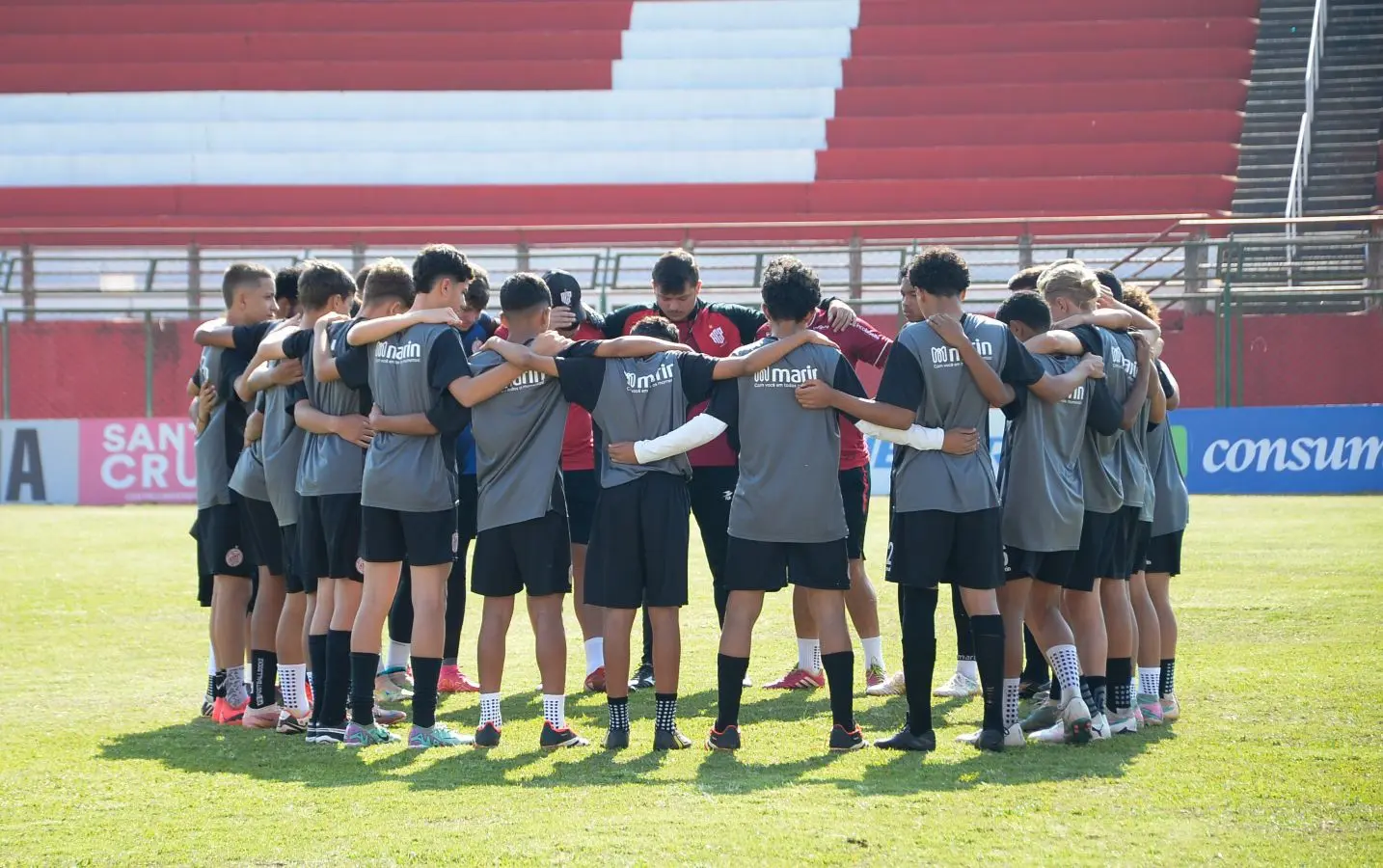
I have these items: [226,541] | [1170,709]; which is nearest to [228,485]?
[226,541]

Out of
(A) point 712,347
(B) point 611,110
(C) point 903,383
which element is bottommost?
(C) point 903,383

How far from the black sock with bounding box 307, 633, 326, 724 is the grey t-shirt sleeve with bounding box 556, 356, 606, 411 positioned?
160 centimetres

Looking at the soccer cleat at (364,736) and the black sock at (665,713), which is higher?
the black sock at (665,713)

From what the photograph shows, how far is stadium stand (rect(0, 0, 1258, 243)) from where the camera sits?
89.1 ft

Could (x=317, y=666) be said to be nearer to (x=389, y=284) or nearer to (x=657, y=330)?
(x=389, y=284)

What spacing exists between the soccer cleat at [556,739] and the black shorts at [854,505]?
177 centimetres

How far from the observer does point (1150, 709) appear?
6.34 metres

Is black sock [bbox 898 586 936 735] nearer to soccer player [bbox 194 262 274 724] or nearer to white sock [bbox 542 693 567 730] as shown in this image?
white sock [bbox 542 693 567 730]

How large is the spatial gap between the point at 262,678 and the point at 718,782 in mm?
2528

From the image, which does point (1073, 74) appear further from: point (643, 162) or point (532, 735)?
point (532, 735)

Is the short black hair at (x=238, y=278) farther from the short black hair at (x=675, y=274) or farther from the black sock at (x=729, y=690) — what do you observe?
the black sock at (x=729, y=690)

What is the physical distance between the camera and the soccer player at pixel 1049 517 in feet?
19.7

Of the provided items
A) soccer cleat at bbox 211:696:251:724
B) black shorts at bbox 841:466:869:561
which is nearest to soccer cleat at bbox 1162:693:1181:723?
black shorts at bbox 841:466:869:561

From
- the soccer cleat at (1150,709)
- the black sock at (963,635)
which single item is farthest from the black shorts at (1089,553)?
the black sock at (963,635)
